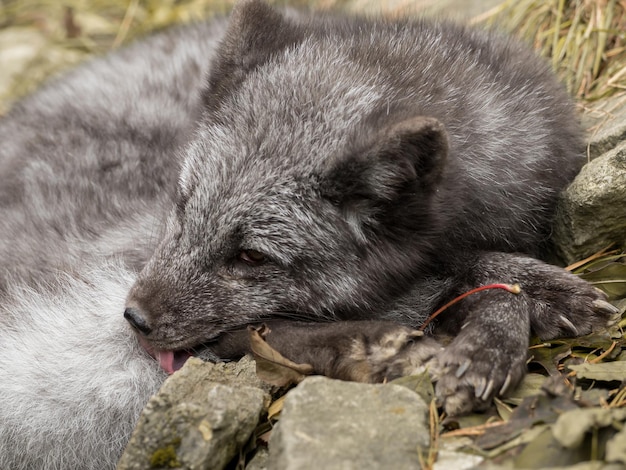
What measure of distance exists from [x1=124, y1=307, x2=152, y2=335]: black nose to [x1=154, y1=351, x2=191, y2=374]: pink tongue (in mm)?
171

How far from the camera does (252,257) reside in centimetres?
312

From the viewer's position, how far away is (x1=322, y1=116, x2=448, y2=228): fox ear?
279cm

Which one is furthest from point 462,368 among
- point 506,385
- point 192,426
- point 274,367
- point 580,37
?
point 580,37

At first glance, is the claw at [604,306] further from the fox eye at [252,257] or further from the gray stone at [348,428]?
the fox eye at [252,257]

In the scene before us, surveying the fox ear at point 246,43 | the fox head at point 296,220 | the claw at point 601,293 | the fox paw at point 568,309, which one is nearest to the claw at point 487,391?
the fox paw at point 568,309

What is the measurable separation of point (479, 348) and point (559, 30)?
3.03 metres

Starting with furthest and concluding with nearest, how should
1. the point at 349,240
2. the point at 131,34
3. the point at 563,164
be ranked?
the point at 131,34 → the point at 563,164 → the point at 349,240

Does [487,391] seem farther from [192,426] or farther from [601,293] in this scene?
[192,426]

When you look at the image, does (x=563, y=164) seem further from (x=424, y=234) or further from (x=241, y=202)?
(x=241, y=202)

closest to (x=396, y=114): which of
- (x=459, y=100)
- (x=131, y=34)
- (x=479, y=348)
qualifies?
(x=459, y=100)

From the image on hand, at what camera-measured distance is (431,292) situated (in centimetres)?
332

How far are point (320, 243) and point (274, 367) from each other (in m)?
0.52

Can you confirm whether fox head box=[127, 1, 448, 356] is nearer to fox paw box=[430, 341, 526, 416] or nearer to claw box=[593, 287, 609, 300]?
fox paw box=[430, 341, 526, 416]

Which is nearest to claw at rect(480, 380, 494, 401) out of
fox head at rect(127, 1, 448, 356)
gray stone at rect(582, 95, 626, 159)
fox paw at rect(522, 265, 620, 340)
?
fox paw at rect(522, 265, 620, 340)
